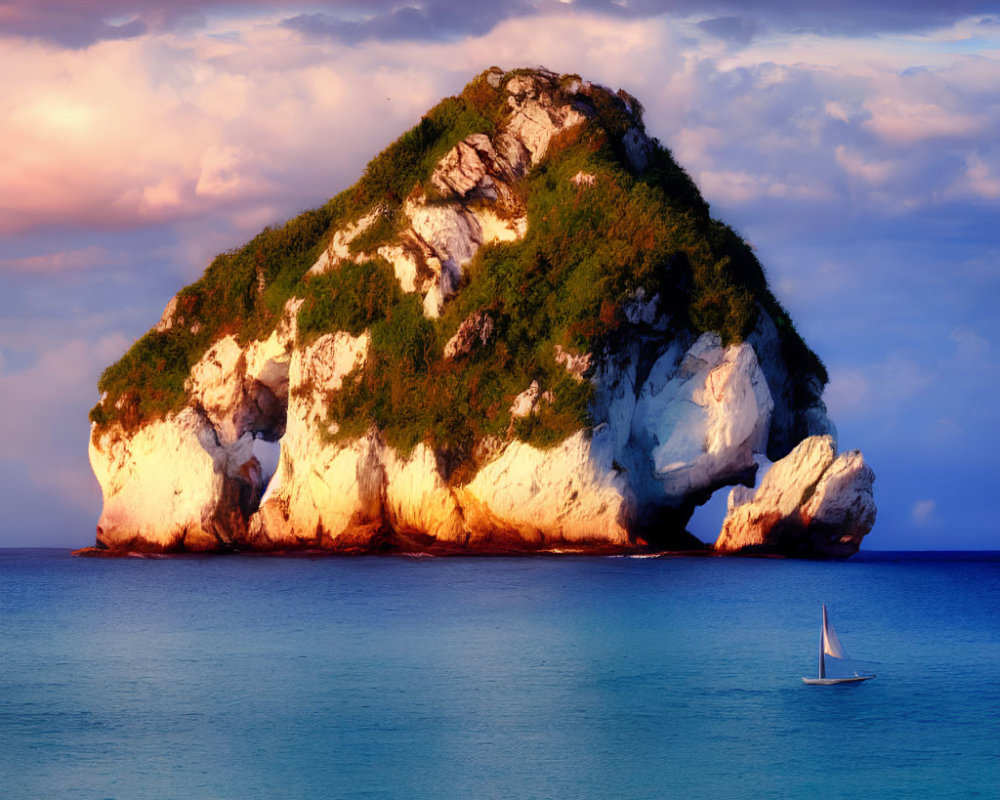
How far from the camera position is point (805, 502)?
143 feet

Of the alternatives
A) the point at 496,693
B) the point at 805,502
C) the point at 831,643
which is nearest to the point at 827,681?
the point at 831,643

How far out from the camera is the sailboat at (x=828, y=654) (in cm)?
1977

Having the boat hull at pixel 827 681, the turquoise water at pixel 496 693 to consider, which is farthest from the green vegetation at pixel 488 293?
the boat hull at pixel 827 681

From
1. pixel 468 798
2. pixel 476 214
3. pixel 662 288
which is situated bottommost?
pixel 468 798

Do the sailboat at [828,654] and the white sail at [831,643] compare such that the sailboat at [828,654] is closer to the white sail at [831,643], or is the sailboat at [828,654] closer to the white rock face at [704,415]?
the white sail at [831,643]

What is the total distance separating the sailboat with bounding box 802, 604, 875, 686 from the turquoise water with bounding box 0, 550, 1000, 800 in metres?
0.35

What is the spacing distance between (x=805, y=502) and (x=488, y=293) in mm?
14022

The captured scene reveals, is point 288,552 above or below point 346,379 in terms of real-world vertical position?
below

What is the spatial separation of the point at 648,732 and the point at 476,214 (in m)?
36.4

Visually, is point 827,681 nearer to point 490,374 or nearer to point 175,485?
point 490,374

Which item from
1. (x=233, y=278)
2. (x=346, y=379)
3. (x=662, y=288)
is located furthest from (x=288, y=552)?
(x=662, y=288)

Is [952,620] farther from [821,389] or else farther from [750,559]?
[821,389]

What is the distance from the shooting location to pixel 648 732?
17.4 meters

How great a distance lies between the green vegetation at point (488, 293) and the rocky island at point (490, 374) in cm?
11
